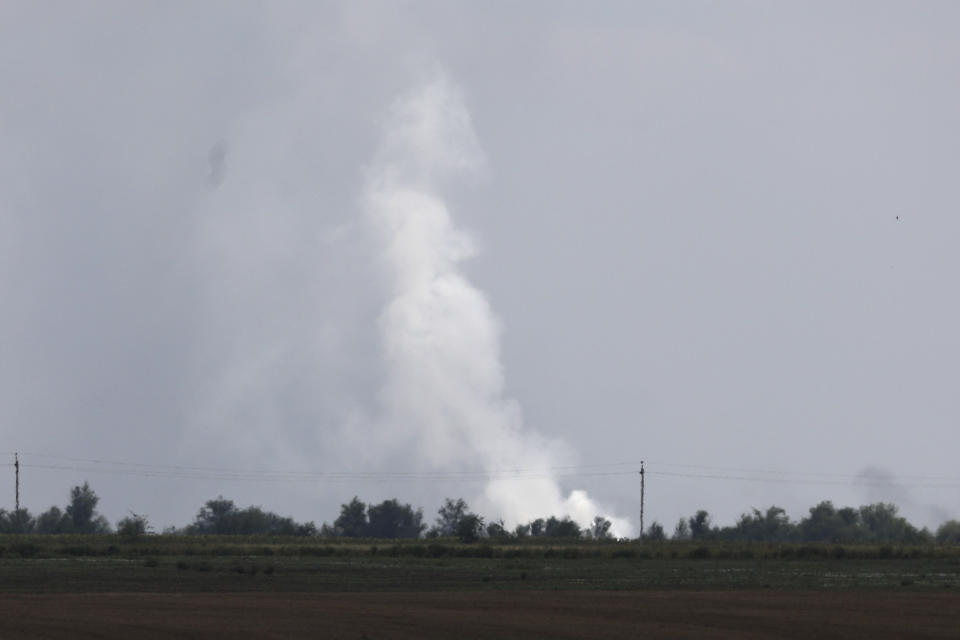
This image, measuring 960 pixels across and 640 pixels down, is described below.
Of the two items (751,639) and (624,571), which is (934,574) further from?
(751,639)

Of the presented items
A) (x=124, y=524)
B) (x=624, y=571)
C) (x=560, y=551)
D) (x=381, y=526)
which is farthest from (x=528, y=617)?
(x=381, y=526)

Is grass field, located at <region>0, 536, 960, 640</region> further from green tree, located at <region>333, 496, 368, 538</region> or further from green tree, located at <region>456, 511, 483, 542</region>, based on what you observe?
green tree, located at <region>333, 496, 368, 538</region>

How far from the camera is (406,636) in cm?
2978

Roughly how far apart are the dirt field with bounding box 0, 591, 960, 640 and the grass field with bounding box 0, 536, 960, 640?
5 centimetres

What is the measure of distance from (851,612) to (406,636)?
43.6 ft

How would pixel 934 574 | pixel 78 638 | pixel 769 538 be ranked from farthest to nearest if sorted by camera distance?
pixel 769 538 < pixel 934 574 < pixel 78 638

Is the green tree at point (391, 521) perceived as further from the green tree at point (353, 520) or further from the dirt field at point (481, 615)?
the dirt field at point (481, 615)

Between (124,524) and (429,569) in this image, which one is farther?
(124,524)

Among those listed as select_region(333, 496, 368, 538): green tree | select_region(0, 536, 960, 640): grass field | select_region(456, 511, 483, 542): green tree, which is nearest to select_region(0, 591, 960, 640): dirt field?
select_region(0, 536, 960, 640): grass field

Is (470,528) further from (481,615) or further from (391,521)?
(481,615)

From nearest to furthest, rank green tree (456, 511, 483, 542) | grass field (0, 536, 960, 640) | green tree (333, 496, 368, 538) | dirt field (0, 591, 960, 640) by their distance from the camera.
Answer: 1. dirt field (0, 591, 960, 640)
2. grass field (0, 536, 960, 640)
3. green tree (456, 511, 483, 542)
4. green tree (333, 496, 368, 538)

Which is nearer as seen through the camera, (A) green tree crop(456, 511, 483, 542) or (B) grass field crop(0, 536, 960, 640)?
(B) grass field crop(0, 536, 960, 640)

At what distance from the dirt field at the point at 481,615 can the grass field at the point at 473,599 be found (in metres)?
0.05

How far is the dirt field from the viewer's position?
1208 inches
